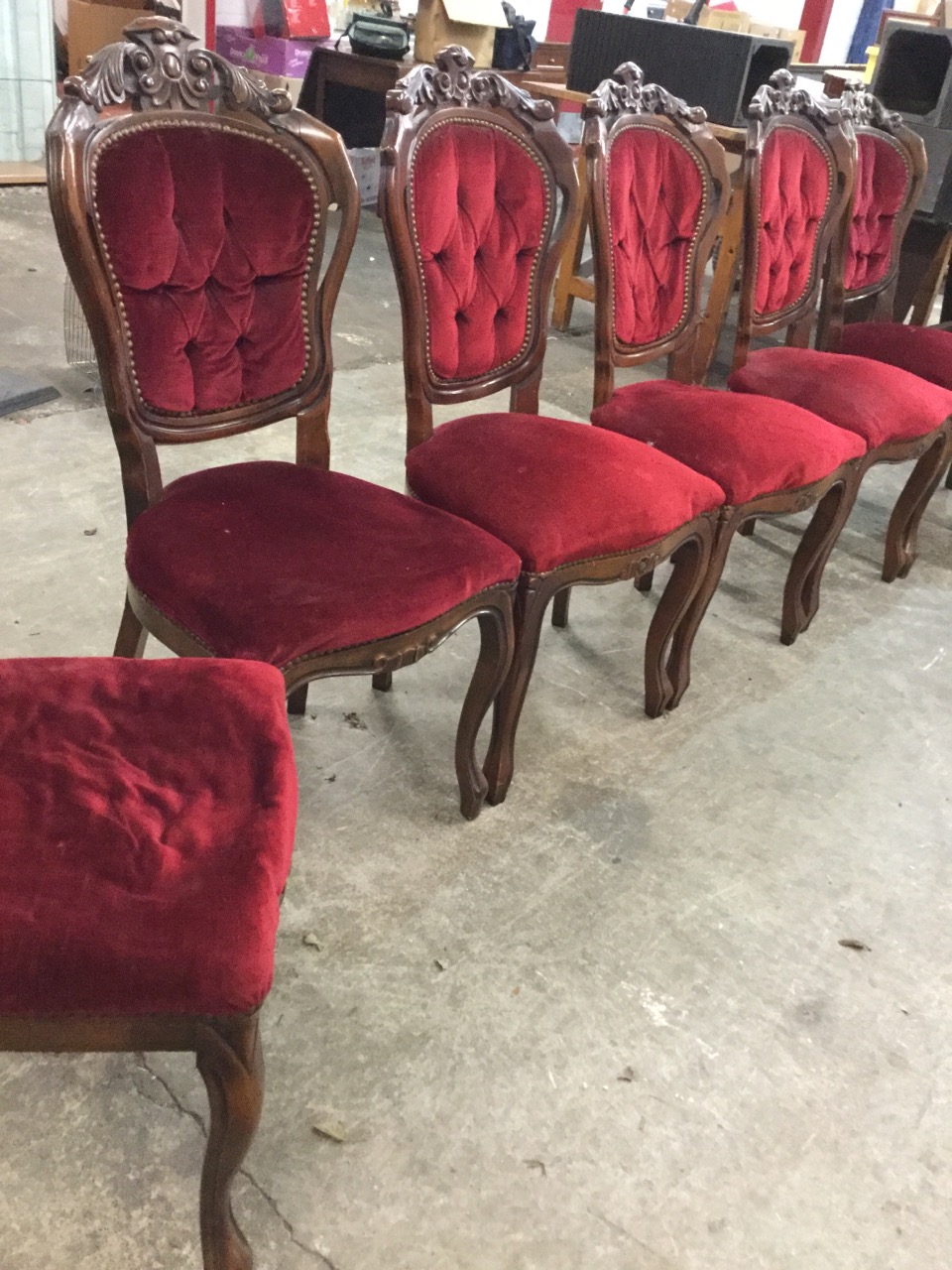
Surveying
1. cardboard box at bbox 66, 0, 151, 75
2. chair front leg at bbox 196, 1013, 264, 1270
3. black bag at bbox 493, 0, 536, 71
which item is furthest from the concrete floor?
cardboard box at bbox 66, 0, 151, 75

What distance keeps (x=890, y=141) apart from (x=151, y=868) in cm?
266

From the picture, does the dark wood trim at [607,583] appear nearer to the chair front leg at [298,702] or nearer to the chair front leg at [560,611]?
the chair front leg at [560,611]

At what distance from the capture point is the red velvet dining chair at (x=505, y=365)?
5.16 feet

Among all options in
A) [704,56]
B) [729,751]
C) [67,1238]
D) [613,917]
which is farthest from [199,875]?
[704,56]

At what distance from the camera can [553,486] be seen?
5.24 feet

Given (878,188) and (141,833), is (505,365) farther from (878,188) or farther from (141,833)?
(878,188)

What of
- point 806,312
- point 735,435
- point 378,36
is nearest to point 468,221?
point 735,435

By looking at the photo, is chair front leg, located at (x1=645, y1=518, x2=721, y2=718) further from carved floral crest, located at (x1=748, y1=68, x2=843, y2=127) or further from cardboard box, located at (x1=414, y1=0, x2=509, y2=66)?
cardboard box, located at (x1=414, y1=0, x2=509, y2=66)

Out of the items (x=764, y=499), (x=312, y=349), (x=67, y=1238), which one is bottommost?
(x=67, y=1238)

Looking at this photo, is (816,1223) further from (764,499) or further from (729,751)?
(764,499)

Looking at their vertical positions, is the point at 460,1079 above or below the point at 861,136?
below

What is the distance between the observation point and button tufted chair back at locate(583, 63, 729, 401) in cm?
192

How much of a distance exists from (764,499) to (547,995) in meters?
1.00

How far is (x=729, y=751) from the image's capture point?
193 cm
